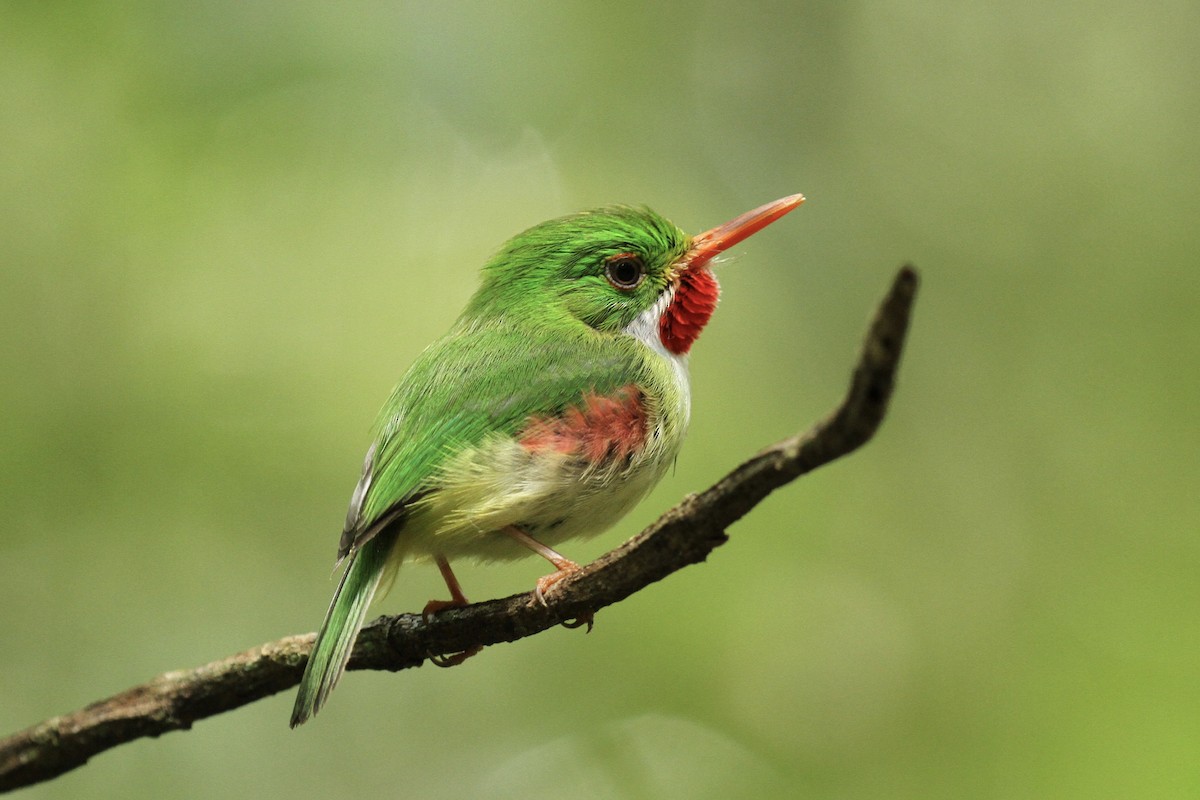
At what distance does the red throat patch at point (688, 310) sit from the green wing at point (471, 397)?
275 millimetres

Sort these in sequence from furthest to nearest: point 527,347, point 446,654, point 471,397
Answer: point 527,347 < point 471,397 < point 446,654

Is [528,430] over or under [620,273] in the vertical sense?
under

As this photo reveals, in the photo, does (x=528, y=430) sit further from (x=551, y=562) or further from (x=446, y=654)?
(x=446, y=654)

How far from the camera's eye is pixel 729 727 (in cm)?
491

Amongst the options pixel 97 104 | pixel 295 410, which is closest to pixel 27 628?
pixel 295 410

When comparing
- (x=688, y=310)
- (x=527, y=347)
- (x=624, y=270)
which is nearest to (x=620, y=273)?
(x=624, y=270)

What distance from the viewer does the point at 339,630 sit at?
263cm

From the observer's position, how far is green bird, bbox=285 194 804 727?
9.17 feet

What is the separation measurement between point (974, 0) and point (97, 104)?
5.05 m

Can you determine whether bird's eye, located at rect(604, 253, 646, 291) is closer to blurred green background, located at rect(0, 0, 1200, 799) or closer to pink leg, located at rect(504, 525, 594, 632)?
pink leg, located at rect(504, 525, 594, 632)

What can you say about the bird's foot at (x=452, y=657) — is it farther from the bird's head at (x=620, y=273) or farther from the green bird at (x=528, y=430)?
the bird's head at (x=620, y=273)

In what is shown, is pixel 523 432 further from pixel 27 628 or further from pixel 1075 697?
pixel 27 628

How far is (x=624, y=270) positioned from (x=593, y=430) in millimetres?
781

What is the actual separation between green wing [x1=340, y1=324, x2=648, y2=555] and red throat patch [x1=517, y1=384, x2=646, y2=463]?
3 centimetres
